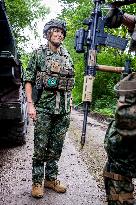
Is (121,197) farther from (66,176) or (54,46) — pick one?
(66,176)

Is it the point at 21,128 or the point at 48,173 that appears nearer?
the point at 48,173

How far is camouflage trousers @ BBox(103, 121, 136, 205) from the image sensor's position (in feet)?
10.0

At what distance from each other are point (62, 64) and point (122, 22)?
1.62 m

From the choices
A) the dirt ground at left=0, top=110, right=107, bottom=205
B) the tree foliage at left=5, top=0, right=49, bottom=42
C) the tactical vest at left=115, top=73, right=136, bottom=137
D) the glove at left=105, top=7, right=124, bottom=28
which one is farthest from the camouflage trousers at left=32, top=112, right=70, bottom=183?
the tree foliage at left=5, top=0, right=49, bottom=42

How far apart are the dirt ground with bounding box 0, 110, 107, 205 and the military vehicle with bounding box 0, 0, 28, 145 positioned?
40cm

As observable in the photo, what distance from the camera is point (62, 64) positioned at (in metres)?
4.83

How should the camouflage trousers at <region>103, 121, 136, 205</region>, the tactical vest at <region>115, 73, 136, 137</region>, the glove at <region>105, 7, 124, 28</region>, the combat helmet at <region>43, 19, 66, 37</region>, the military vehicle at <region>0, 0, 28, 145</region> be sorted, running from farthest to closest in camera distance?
the military vehicle at <region>0, 0, 28, 145</region>, the combat helmet at <region>43, 19, 66, 37</region>, the glove at <region>105, 7, 124, 28</region>, the camouflage trousers at <region>103, 121, 136, 205</region>, the tactical vest at <region>115, 73, 136, 137</region>

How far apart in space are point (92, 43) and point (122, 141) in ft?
7.98

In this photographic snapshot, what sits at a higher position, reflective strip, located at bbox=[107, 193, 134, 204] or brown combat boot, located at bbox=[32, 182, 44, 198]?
reflective strip, located at bbox=[107, 193, 134, 204]

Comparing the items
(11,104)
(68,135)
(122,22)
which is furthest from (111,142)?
(68,135)

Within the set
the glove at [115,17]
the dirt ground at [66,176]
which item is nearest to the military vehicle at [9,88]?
the dirt ground at [66,176]

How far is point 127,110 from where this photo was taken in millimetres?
2824

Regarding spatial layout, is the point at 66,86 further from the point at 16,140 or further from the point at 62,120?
the point at 16,140

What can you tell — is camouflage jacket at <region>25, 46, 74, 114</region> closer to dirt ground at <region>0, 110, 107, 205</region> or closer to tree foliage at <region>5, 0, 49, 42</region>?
dirt ground at <region>0, 110, 107, 205</region>
